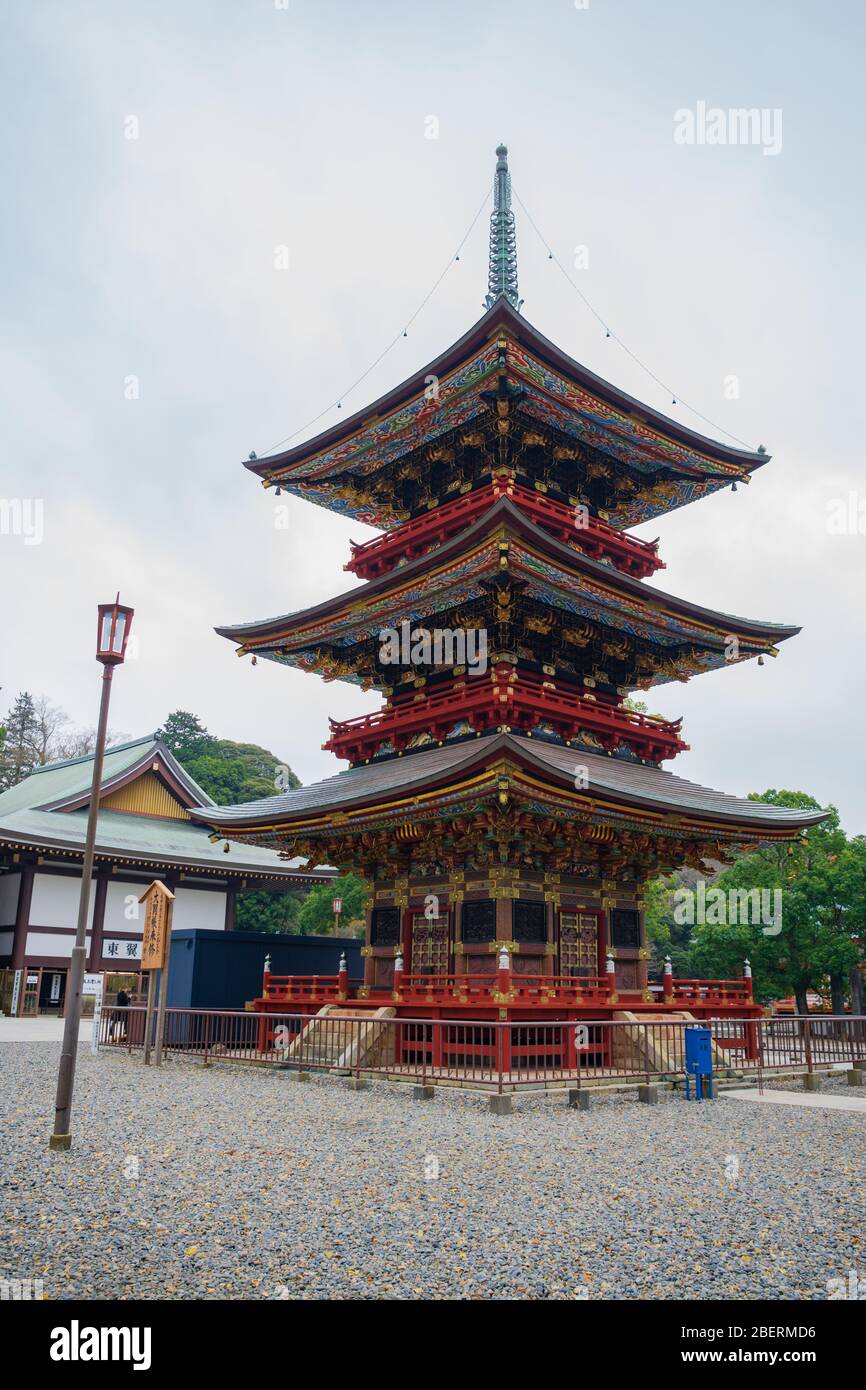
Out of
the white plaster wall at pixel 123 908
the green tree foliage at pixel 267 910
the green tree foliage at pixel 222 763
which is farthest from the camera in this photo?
the green tree foliage at pixel 222 763

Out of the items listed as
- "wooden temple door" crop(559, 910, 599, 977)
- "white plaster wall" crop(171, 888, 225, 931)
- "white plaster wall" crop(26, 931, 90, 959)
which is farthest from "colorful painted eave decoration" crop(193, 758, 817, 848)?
"white plaster wall" crop(171, 888, 225, 931)

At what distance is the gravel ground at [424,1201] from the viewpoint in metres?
5.98

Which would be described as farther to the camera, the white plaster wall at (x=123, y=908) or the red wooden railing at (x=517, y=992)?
the white plaster wall at (x=123, y=908)

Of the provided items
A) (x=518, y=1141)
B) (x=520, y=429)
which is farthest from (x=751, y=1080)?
(x=520, y=429)

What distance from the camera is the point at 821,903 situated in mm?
34562

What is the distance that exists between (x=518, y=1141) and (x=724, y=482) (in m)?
19.7

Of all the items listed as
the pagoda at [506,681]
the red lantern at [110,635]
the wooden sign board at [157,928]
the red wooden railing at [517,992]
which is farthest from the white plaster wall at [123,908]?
the red lantern at [110,635]

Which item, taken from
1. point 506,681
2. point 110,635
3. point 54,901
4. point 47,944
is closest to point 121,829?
point 54,901

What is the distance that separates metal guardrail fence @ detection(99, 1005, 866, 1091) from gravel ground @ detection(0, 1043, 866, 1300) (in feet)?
7.28

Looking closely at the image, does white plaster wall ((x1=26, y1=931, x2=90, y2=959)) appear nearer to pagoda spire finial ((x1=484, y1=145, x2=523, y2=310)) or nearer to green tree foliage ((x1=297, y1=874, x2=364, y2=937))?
green tree foliage ((x1=297, y1=874, x2=364, y2=937))

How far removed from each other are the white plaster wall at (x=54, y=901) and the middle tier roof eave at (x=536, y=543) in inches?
575

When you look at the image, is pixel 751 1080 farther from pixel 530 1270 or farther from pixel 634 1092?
pixel 530 1270

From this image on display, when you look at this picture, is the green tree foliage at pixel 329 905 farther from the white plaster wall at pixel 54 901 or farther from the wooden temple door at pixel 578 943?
the wooden temple door at pixel 578 943

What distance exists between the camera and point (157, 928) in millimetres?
19219
